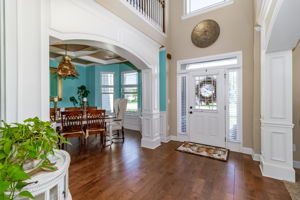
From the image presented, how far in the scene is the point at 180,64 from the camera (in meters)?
4.12

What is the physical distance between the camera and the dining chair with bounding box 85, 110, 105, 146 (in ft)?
10.8

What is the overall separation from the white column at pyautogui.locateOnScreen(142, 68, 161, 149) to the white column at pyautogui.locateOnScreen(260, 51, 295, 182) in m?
2.24

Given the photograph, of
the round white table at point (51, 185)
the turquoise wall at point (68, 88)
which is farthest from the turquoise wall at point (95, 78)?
the round white table at point (51, 185)

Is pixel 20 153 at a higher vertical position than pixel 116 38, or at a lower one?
lower

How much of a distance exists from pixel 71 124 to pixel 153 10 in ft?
11.8

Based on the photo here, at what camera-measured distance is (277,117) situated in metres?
2.29

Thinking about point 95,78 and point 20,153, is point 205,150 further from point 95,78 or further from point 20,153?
point 95,78

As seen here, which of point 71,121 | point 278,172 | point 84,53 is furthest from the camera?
point 84,53

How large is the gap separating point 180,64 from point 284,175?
10.5 feet

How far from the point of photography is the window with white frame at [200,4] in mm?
3592

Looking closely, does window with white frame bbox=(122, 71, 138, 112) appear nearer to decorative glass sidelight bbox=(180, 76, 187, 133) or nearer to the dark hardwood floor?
decorative glass sidelight bbox=(180, 76, 187, 133)

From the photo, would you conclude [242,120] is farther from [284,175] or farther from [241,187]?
[241,187]

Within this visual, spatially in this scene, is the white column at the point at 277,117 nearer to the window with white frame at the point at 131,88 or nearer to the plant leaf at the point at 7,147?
the plant leaf at the point at 7,147

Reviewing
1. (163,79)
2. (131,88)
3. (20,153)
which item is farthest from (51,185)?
(131,88)
